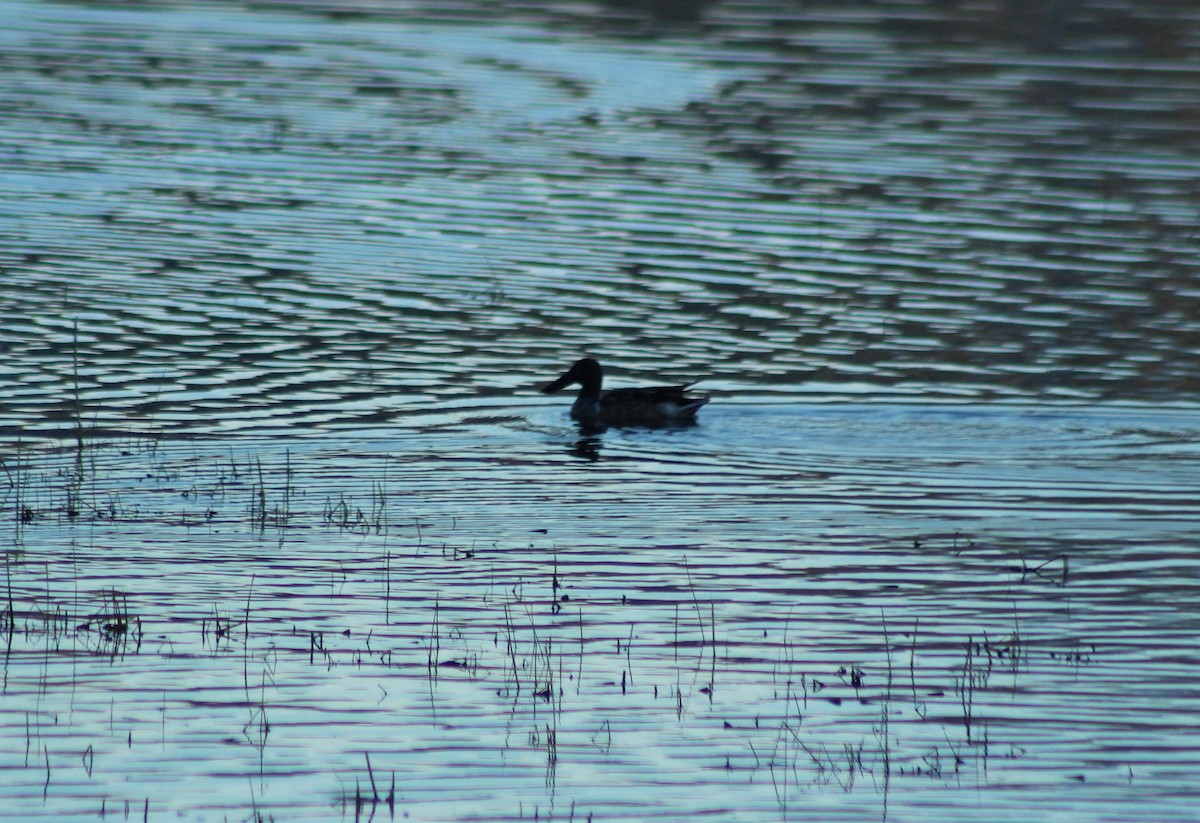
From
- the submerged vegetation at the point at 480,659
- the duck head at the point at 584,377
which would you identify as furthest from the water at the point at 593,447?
the duck head at the point at 584,377

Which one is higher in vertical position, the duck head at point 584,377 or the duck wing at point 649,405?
the duck head at point 584,377

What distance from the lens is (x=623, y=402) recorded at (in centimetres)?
1523

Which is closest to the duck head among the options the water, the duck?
the duck

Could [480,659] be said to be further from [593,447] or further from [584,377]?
[584,377]

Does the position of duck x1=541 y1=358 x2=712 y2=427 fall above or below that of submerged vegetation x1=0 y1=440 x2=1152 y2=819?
above

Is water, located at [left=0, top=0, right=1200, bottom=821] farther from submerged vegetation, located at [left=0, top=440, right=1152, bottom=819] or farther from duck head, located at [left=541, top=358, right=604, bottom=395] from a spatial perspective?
duck head, located at [left=541, top=358, right=604, bottom=395]

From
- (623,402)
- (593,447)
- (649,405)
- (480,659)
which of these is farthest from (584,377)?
(480,659)

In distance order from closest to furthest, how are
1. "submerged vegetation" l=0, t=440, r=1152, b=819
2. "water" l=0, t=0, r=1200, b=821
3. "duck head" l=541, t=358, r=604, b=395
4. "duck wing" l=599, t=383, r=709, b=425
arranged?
"submerged vegetation" l=0, t=440, r=1152, b=819 → "water" l=0, t=0, r=1200, b=821 → "duck wing" l=599, t=383, r=709, b=425 → "duck head" l=541, t=358, r=604, b=395

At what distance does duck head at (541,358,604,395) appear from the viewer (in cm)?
1575

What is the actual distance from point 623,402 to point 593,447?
548 mm

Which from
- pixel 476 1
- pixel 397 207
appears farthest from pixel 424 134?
pixel 476 1

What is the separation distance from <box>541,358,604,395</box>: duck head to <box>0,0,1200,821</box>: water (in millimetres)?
239

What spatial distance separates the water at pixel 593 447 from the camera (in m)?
8.23

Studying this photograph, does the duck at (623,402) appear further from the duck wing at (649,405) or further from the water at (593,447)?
the water at (593,447)
